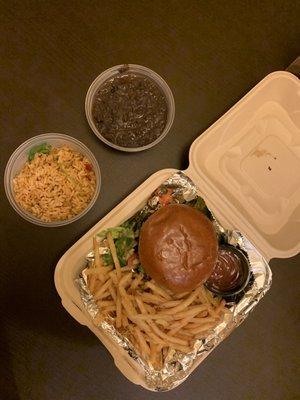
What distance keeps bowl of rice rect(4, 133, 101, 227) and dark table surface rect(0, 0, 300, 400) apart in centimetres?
7

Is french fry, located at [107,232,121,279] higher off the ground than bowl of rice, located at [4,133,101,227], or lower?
lower

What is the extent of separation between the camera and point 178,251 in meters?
1.02

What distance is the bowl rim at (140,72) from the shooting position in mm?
1293

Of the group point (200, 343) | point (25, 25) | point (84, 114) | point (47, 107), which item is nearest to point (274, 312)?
point (200, 343)

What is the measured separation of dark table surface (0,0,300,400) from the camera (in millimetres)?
1280

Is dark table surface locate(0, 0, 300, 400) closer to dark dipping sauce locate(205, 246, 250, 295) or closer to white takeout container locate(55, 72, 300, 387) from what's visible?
white takeout container locate(55, 72, 300, 387)

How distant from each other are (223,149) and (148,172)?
279 millimetres

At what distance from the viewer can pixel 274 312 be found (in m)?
1.39

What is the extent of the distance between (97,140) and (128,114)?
0.51ft

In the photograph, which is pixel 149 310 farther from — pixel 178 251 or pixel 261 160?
pixel 261 160

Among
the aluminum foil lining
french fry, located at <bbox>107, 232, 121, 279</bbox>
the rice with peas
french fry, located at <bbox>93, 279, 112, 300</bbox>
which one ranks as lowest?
the aluminum foil lining

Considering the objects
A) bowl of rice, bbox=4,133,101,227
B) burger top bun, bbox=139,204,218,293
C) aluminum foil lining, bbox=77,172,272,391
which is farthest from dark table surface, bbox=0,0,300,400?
burger top bun, bbox=139,204,218,293

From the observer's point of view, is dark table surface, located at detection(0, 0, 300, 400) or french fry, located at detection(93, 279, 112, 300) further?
dark table surface, located at detection(0, 0, 300, 400)

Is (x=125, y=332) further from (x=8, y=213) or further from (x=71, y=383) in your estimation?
(x=8, y=213)
